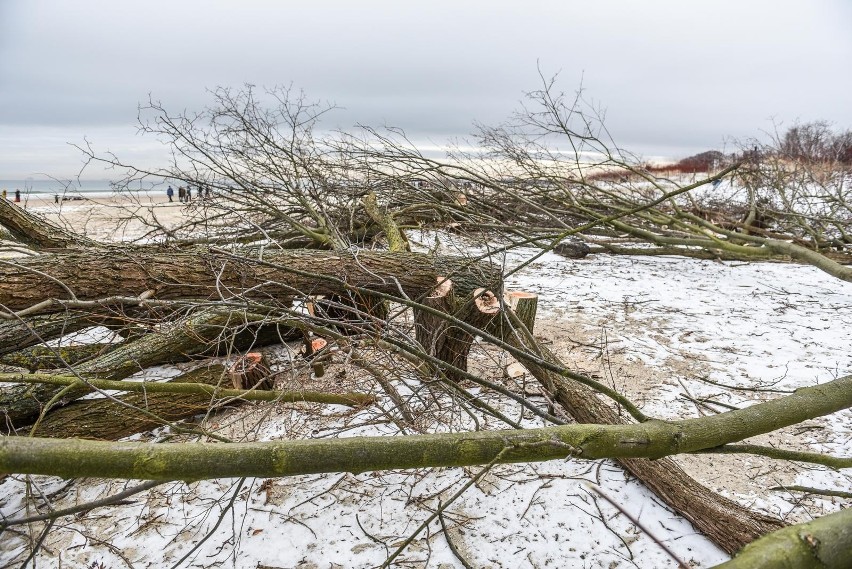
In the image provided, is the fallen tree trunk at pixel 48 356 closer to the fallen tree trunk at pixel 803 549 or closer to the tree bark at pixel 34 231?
the tree bark at pixel 34 231

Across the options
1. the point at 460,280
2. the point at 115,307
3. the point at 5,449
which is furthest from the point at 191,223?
the point at 5,449

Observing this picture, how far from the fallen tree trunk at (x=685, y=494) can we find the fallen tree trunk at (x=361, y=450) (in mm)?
581

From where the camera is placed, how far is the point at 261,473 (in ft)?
3.85

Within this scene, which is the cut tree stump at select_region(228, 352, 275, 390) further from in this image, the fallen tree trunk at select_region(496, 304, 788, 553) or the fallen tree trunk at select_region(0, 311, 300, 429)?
the fallen tree trunk at select_region(496, 304, 788, 553)

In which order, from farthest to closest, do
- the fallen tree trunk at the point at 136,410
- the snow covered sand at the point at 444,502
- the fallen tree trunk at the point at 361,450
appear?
the fallen tree trunk at the point at 136,410 < the snow covered sand at the point at 444,502 < the fallen tree trunk at the point at 361,450

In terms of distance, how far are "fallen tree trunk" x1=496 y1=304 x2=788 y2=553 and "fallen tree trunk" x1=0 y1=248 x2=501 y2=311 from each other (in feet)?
2.47

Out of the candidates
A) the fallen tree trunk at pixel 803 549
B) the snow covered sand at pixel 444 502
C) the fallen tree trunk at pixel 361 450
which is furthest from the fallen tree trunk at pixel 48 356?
the fallen tree trunk at pixel 803 549

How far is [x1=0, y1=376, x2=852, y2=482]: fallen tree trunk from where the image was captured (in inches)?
42.3

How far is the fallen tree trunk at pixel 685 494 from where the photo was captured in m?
2.07

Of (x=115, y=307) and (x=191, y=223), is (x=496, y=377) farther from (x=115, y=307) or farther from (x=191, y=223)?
(x=191, y=223)

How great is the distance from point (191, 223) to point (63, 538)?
318 cm

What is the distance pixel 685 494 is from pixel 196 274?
306cm

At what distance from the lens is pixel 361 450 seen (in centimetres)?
126

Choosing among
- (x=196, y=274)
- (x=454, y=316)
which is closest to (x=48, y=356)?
(x=196, y=274)
